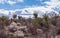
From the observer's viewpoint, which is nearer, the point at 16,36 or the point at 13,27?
the point at 16,36

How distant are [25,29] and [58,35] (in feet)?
29.0

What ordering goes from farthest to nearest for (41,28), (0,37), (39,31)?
(41,28) < (39,31) < (0,37)

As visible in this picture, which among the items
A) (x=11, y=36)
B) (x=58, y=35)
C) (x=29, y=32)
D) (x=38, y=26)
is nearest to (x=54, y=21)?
(x=38, y=26)

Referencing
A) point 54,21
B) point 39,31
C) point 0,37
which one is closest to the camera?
point 0,37

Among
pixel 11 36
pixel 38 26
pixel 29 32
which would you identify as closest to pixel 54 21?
pixel 38 26

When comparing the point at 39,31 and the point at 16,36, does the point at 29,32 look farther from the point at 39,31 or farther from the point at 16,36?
the point at 16,36

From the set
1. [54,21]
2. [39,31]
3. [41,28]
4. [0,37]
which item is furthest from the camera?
[54,21]

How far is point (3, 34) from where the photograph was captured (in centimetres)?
3503

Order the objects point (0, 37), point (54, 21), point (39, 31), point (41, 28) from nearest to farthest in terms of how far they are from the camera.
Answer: point (0, 37), point (39, 31), point (41, 28), point (54, 21)

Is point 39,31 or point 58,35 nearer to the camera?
point 58,35

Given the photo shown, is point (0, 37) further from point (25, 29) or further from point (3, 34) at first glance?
point (25, 29)

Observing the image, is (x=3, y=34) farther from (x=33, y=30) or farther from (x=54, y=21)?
(x=54, y=21)

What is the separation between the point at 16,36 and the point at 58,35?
24.6 feet

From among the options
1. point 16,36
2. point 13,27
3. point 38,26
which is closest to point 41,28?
point 38,26
